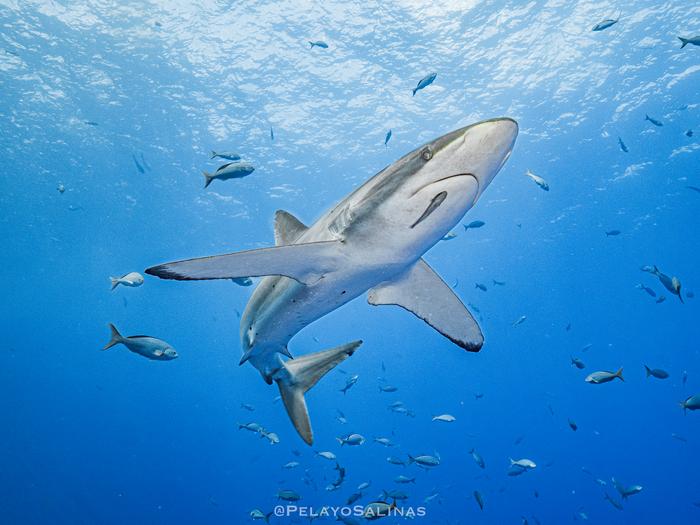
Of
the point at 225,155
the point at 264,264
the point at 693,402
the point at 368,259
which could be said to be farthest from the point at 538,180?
the point at 264,264

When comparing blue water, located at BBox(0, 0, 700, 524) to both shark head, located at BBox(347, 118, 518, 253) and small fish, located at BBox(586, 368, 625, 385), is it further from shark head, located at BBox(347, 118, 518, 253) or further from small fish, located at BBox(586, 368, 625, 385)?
shark head, located at BBox(347, 118, 518, 253)

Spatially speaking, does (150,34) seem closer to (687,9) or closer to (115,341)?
(115,341)

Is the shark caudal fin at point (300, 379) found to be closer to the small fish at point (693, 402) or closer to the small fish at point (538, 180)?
the small fish at point (693, 402)

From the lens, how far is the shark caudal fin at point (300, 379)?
449 cm

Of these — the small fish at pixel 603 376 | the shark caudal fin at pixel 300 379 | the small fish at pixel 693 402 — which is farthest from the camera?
the small fish at pixel 603 376

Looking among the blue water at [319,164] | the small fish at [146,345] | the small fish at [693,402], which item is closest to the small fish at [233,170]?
the small fish at [146,345]

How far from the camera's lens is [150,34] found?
16.4 metres

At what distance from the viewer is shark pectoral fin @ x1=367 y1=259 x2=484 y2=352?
3.52 meters

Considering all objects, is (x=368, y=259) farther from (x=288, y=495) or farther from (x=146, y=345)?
(x=288, y=495)

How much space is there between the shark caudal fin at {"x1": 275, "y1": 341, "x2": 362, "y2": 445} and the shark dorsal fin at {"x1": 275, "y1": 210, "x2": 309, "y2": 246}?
53.3 inches

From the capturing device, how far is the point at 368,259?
2980 mm

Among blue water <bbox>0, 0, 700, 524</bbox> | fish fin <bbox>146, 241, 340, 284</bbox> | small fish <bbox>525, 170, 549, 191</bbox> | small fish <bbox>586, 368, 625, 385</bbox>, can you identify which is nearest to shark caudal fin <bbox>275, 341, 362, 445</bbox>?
fish fin <bbox>146, 241, 340, 284</bbox>

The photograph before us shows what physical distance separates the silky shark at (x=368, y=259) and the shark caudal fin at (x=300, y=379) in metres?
0.01

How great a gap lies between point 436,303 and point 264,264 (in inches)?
66.3
